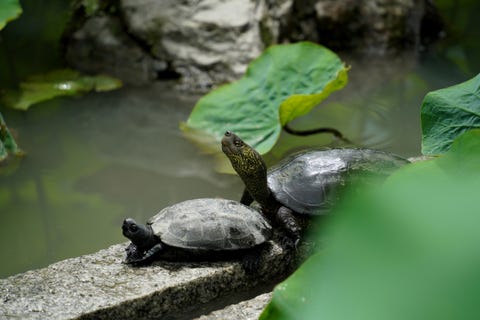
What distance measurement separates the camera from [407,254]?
679 mm

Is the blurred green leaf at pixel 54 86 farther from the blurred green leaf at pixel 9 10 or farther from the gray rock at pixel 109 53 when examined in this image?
the blurred green leaf at pixel 9 10

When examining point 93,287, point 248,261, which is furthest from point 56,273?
point 248,261

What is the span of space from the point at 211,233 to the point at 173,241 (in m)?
0.14

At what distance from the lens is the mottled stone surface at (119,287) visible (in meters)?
2.19

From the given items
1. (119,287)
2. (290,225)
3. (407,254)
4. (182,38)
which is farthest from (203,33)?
(407,254)

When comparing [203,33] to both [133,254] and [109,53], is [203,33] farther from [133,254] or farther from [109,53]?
[133,254]

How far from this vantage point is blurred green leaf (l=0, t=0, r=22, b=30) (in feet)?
15.2

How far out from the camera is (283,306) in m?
1.09

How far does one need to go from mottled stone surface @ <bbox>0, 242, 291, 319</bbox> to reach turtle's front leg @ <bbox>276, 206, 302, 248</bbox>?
0.24ft

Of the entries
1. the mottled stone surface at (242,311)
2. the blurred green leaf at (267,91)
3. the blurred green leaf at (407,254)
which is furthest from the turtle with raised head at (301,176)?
the blurred green leaf at (407,254)

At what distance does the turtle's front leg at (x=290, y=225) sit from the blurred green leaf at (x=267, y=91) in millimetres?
1284

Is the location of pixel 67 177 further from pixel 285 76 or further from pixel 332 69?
pixel 332 69

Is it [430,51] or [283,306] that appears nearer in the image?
[283,306]

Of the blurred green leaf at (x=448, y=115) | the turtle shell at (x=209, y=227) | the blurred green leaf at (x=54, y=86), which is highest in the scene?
the blurred green leaf at (x=448, y=115)
